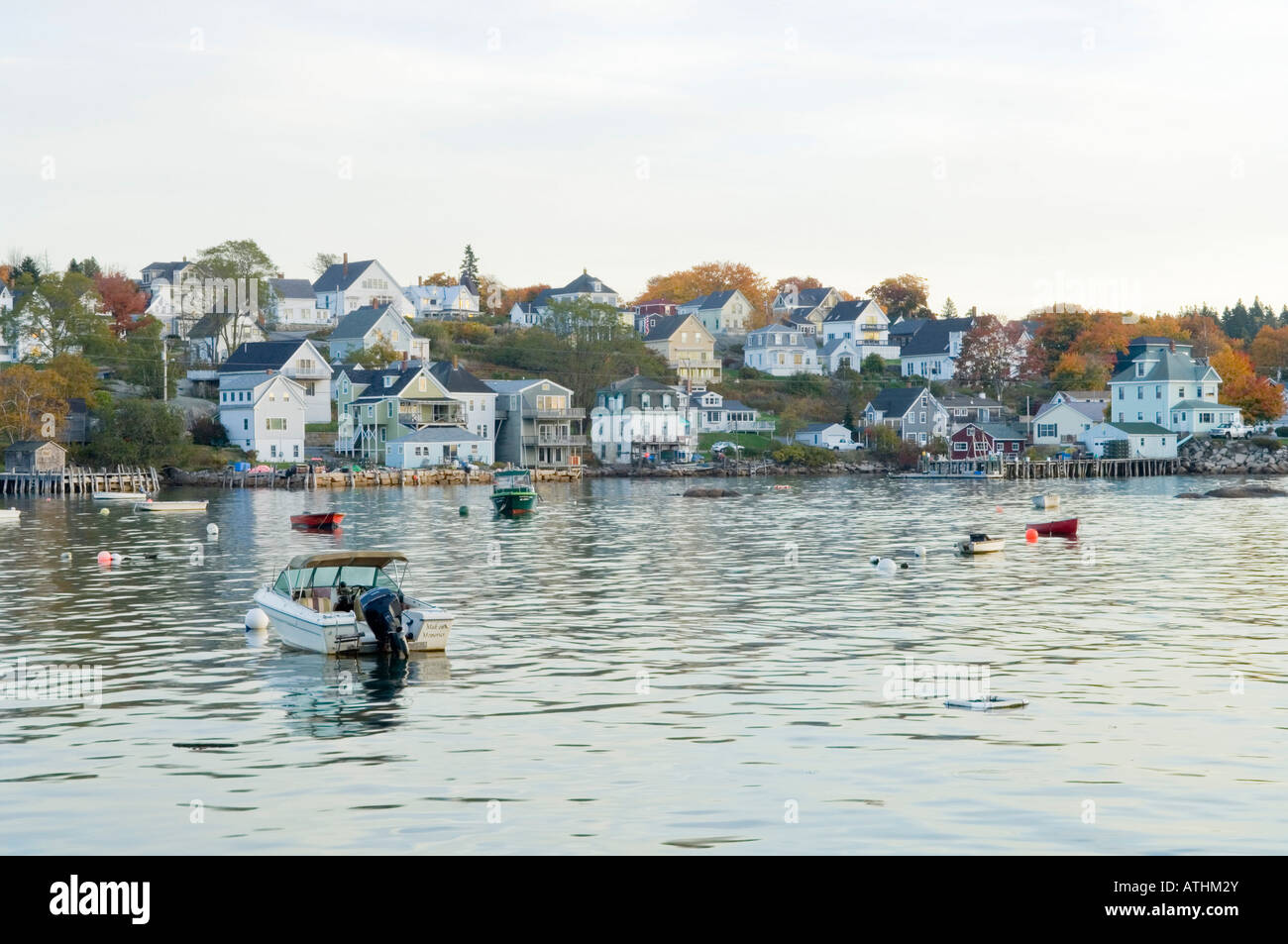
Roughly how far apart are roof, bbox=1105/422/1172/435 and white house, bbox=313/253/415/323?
3682 inches

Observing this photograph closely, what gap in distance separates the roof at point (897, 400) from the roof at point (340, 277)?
240 feet

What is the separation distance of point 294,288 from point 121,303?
88.0ft

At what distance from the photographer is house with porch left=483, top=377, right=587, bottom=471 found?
481 feet

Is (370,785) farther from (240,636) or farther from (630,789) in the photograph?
(240,636)

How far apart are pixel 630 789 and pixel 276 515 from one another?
68536 millimetres

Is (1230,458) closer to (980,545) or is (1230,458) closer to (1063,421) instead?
(1063,421)

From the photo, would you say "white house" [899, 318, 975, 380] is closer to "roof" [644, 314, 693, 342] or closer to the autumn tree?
"roof" [644, 314, 693, 342]

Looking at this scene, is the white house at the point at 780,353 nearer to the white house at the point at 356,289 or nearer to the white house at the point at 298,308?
the white house at the point at 356,289

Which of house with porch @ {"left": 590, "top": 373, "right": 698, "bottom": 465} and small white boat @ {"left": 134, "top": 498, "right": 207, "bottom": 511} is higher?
house with porch @ {"left": 590, "top": 373, "right": 698, "bottom": 465}

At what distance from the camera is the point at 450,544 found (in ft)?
210

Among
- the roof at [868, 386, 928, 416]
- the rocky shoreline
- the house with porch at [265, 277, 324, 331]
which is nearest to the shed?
the house with porch at [265, 277, 324, 331]

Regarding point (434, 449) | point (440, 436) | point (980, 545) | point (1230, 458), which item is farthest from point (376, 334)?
point (980, 545)

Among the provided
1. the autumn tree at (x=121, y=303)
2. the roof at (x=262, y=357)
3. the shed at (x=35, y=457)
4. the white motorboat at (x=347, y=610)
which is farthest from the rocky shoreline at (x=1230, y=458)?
the white motorboat at (x=347, y=610)
